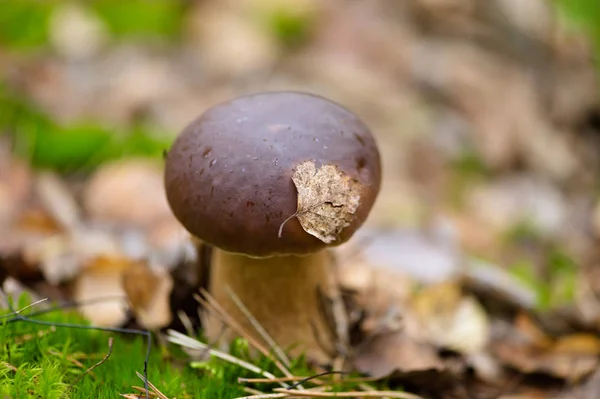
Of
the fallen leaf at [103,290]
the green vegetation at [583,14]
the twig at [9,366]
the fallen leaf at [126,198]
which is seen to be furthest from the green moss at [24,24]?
the green vegetation at [583,14]

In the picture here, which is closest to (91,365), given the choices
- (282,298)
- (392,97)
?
(282,298)

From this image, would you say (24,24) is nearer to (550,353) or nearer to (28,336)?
(28,336)

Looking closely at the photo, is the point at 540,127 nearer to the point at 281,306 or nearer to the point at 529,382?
the point at 529,382

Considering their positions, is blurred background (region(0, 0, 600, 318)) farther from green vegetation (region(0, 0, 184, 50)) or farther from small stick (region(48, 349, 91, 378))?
small stick (region(48, 349, 91, 378))

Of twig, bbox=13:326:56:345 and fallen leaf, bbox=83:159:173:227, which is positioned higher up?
fallen leaf, bbox=83:159:173:227

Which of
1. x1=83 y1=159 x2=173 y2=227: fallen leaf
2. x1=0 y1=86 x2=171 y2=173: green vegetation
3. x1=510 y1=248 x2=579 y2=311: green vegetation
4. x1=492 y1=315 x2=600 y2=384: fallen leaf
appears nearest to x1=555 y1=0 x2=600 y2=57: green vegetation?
x1=510 y1=248 x2=579 y2=311: green vegetation

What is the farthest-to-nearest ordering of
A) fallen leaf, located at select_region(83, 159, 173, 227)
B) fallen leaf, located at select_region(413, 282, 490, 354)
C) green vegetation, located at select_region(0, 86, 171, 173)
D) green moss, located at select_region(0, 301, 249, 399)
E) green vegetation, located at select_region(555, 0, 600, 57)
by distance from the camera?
green vegetation, located at select_region(555, 0, 600, 57) < green vegetation, located at select_region(0, 86, 171, 173) < fallen leaf, located at select_region(83, 159, 173, 227) < fallen leaf, located at select_region(413, 282, 490, 354) < green moss, located at select_region(0, 301, 249, 399)
